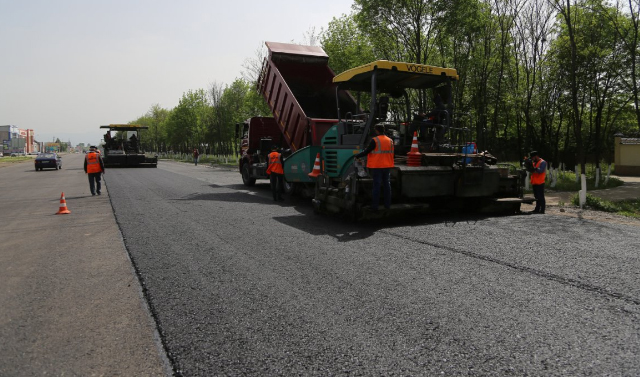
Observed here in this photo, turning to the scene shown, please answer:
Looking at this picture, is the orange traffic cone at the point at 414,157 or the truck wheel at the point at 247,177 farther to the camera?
the truck wheel at the point at 247,177

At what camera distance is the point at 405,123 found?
29.3ft

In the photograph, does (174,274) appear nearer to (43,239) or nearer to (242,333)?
(242,333)

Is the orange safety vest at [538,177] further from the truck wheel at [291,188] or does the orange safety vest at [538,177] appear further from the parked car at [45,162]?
the parked car at [45,162]

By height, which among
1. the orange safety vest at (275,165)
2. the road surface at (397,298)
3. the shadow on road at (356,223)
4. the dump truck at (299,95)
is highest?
the dump truck at (299,95)

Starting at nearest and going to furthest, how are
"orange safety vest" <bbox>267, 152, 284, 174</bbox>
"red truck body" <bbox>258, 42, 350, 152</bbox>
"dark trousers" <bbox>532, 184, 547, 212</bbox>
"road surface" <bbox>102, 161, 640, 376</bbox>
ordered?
"road surface" <bbox>102, 161, 640, 376</bbox>, "dark trousers" <bbox>532, 184, 547, 212</bbox>, "orange safety vest" <bbox>267, 152, 284, 174</bbox>, "red truck body" <bbox>258, 42, 350, 152</bbox>

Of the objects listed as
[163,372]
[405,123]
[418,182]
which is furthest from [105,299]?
[405,123]

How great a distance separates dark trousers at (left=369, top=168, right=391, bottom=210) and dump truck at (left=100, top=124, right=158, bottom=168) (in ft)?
86.3

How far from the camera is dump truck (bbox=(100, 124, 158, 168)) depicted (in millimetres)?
30328

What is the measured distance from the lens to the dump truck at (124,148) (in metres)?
30.3

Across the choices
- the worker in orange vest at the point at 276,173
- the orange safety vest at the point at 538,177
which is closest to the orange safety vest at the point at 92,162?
the worker in orange vest at the point at 276,173

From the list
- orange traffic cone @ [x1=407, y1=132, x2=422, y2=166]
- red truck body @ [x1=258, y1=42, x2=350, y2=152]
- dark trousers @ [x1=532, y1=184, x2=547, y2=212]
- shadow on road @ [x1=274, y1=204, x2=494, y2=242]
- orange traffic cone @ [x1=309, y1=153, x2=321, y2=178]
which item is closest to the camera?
shadow on road @ [x1=274, y1=204, x2=494, y2=242]

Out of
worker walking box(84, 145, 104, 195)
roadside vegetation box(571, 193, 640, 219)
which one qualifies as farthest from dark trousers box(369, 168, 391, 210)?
worker walking box(84, 145, 104, 195)

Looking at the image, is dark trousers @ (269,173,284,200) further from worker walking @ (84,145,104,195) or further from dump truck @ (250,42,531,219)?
worker walking @ (84,145,104,195)

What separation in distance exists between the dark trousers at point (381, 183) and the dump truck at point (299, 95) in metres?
3.80
